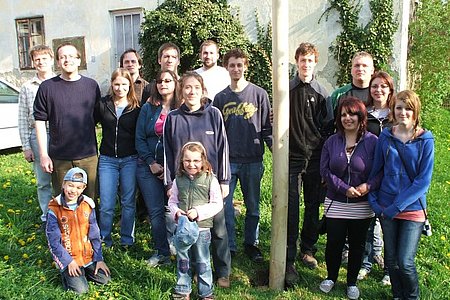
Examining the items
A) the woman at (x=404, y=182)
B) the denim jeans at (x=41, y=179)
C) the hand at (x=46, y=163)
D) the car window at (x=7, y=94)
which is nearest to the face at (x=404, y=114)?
the woman at (x=404, y=182)

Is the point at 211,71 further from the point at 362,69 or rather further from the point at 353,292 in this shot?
the point at 353,292

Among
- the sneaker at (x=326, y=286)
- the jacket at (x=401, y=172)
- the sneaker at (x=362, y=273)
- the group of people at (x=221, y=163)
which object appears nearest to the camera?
the jacket at (x=401, y=172)

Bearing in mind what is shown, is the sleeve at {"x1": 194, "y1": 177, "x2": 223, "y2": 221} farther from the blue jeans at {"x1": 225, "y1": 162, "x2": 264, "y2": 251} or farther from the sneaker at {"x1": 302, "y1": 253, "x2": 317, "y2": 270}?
the sneaker at {"x1": 302, "y1": 253, "x2": 317, "y2": 270}

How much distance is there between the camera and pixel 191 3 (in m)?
10.3

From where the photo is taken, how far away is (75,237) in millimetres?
3729

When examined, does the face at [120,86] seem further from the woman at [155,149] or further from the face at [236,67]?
the face at [236,67]

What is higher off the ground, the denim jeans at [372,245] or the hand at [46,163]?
the hand at [46,163]

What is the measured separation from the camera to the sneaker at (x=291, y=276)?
12.6 feet

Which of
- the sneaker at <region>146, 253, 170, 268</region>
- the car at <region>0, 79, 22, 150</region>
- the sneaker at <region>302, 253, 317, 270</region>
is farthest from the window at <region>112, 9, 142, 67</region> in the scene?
the sneaker at <region>302, 253, 317, 270</region>

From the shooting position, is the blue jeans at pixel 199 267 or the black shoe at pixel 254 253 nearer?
the blue jeans at pixel 199 267

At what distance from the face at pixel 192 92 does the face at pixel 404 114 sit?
1522mm

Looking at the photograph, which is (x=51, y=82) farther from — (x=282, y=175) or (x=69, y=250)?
(x=282, y=175)

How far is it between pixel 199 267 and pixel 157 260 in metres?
0.79

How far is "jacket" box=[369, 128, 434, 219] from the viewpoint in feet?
10.5
